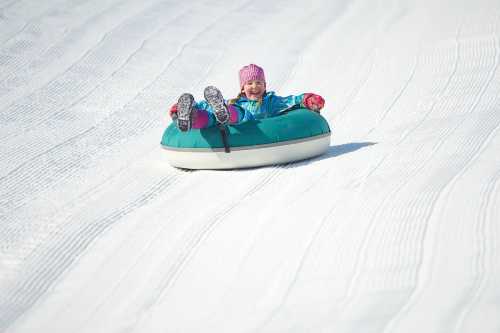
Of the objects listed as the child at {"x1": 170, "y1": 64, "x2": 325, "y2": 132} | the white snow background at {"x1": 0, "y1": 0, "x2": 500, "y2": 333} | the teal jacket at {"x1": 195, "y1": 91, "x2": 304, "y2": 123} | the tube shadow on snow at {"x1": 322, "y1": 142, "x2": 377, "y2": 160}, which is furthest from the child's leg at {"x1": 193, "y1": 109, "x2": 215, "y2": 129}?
the tube shadow on snow at {"x1": 322, "y1": 142, "x2": 377, "y2": 160}

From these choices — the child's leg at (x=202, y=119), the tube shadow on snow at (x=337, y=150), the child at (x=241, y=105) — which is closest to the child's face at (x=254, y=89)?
the child at (x=241, y=105)

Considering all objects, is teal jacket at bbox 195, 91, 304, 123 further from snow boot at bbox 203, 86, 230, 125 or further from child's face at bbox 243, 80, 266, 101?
snow boot at bbox 203, 86, 230, 125

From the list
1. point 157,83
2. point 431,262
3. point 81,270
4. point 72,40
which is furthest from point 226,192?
point 72,40

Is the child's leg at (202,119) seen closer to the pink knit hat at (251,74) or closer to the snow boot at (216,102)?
the snow boot at (216,102)

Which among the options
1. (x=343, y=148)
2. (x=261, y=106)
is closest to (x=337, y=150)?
(x=343, y=148)

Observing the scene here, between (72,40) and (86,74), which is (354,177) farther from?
(72,40)
